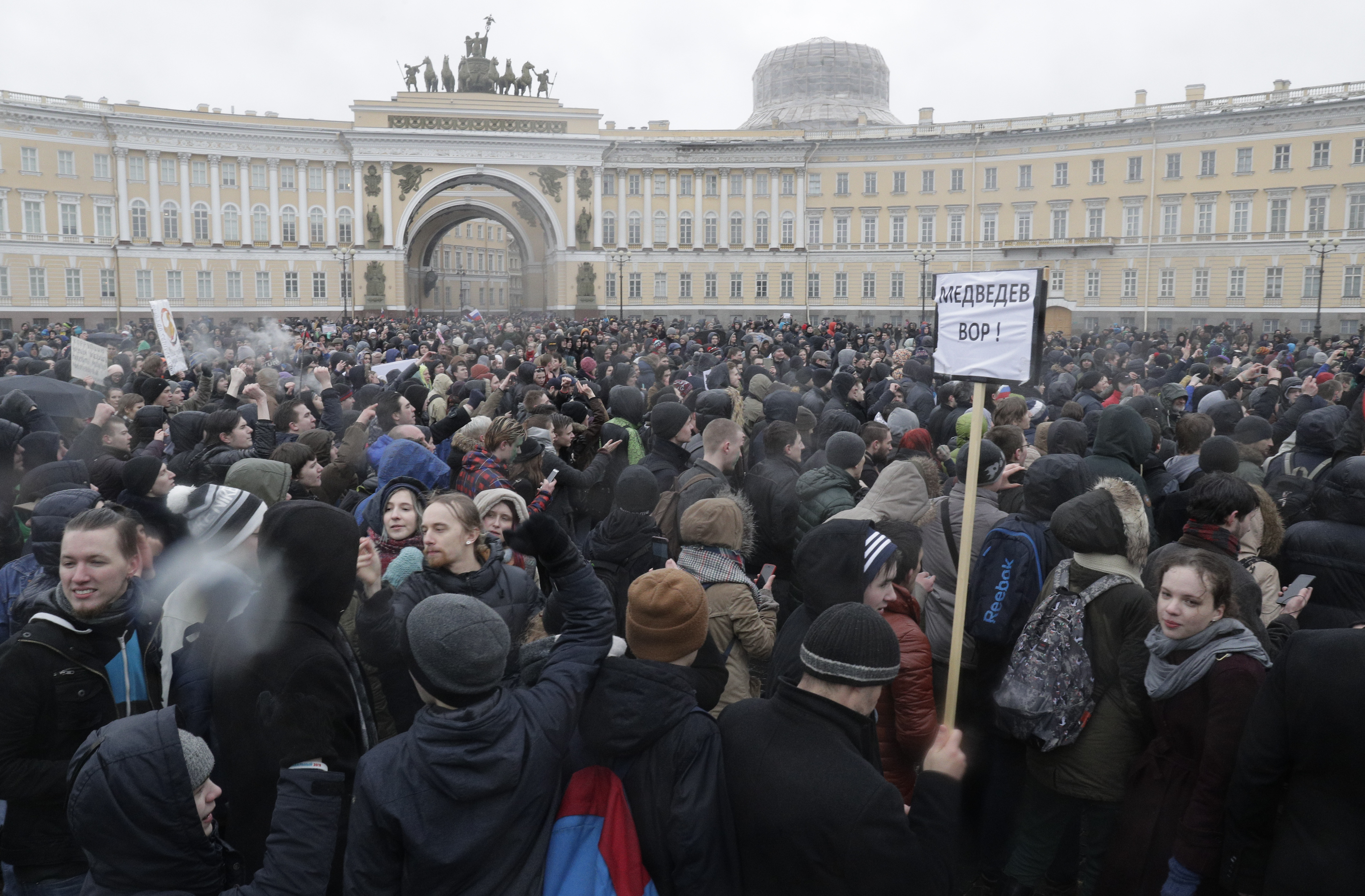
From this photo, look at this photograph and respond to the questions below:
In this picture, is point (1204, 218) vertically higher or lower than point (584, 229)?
lower

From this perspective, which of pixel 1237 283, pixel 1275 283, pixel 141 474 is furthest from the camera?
pixel 1237 283

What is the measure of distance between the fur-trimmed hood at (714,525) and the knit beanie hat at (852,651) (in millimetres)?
1502

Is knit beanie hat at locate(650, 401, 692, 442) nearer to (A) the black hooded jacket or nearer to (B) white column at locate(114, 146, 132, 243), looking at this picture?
(A) the black hooded jacket

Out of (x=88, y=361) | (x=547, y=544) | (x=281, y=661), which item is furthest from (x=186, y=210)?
(x=547, y=544)

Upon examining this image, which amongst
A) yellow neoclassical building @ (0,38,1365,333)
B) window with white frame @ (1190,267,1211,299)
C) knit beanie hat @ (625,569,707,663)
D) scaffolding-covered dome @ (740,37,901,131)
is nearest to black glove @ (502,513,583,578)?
knit beanie hat @ (625,569,707,663)

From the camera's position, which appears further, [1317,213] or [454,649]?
[1317,213]

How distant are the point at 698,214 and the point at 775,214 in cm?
439

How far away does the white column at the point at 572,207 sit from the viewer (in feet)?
176

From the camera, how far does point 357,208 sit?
52.2 m

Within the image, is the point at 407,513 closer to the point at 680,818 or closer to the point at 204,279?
the point at 680,818

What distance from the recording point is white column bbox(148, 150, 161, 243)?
49.4 m

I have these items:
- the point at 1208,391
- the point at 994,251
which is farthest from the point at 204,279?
the point at 1208,391

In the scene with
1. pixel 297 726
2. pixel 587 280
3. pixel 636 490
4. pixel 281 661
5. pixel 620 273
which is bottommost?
pixel 297 726

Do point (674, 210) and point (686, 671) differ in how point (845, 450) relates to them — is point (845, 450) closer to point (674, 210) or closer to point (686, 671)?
point (686, 671)
